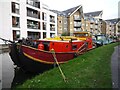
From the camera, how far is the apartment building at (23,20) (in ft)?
113

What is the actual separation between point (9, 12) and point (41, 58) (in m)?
24.4

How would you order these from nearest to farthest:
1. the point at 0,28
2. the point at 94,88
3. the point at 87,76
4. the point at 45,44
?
the point at 94,88 < the point at 87,76 < the point at 45,44 < the point at 0,28

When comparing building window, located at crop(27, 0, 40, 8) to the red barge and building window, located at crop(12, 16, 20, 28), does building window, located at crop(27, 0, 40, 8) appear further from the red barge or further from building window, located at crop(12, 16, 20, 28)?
the red barge

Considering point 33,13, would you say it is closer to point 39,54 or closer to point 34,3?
point 34,3

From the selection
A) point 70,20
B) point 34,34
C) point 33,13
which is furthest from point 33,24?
point 70,20

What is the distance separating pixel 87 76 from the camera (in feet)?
29.1

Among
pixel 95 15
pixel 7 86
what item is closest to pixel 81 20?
pixel 95 15

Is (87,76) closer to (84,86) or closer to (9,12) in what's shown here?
(84,86)

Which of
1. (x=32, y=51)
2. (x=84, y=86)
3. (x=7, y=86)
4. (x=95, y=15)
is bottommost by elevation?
(x=7, y=86)

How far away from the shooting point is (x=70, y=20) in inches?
2589

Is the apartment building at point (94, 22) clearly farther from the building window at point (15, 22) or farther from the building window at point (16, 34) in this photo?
the building window at point (16, 34)

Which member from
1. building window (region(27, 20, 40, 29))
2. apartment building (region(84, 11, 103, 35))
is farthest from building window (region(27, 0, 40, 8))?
apartment building (region(84, 11, 103, 35))

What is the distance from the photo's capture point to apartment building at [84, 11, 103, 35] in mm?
78250

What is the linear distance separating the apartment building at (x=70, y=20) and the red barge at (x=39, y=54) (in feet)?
150
